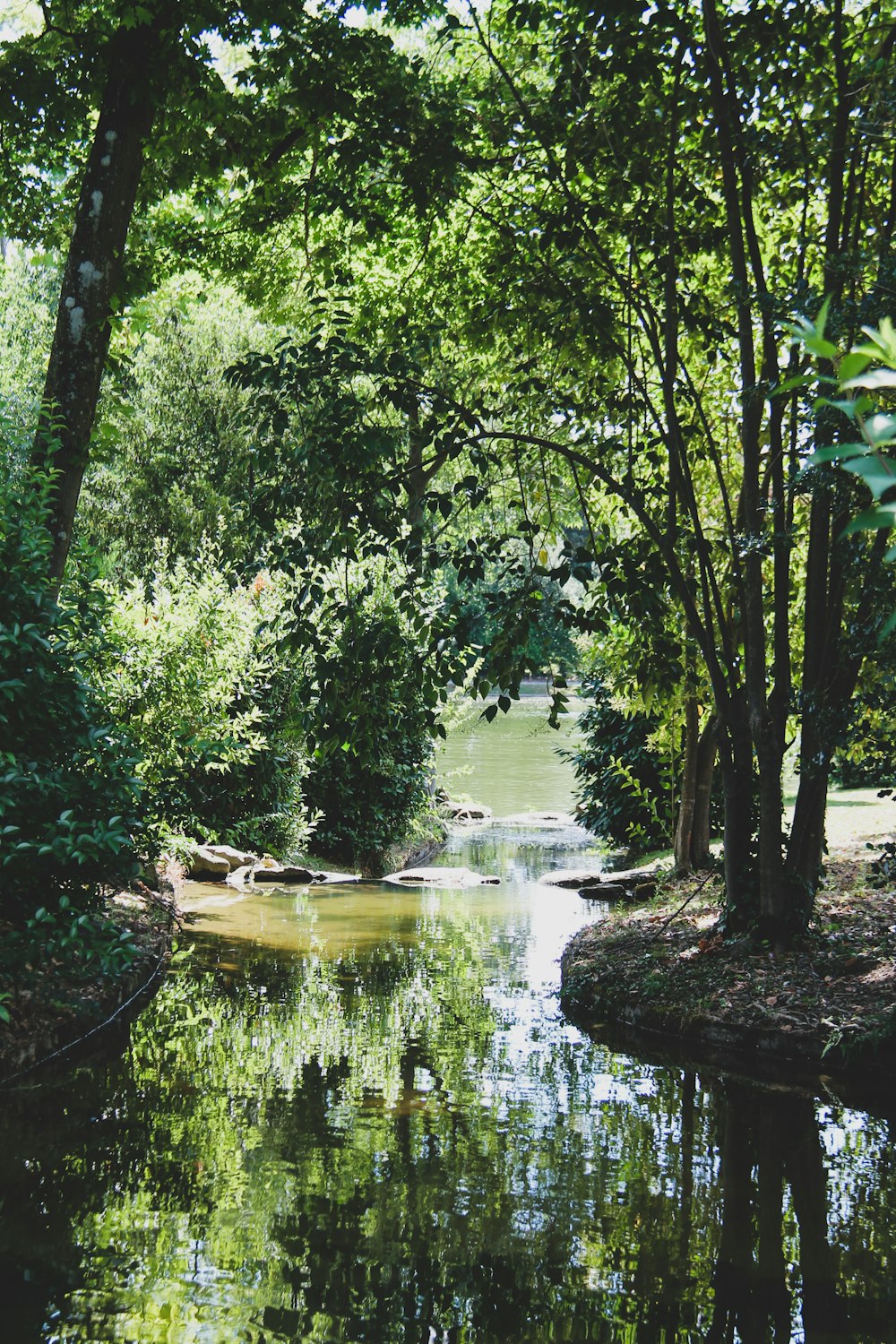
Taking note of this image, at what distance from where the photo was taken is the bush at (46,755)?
5863mm

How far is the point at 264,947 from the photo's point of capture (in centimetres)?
1059

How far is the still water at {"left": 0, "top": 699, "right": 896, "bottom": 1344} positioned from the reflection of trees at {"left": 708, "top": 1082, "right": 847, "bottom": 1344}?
13mm

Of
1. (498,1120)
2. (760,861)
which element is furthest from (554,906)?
(498,1120)

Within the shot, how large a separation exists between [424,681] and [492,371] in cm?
344

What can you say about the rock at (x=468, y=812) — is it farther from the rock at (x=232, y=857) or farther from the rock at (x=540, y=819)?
the rock at (x=232, y=857)

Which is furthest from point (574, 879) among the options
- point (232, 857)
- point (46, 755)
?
point (46, 755)

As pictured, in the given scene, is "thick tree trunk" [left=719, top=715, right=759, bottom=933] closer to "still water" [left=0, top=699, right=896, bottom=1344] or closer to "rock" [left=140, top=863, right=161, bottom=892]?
"still water" [left=0, top=699, right=896, bottom=1344]

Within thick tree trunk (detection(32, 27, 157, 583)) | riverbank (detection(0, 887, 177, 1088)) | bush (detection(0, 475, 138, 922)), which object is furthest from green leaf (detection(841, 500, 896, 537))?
thick tree trunk (detection(32, 27, 157, 583))

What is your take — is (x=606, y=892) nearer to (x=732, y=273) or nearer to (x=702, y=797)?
(x=702, y=797)

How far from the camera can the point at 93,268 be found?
7871mm

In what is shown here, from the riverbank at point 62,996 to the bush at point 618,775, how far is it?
10.2 meters

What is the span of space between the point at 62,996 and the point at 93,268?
495cm

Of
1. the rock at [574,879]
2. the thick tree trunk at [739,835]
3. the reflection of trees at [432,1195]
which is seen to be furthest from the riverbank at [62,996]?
the rock at [574,879]

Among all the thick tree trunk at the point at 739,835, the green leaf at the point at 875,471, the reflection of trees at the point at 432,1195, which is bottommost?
the reflection of trees at the point at 432,1195
